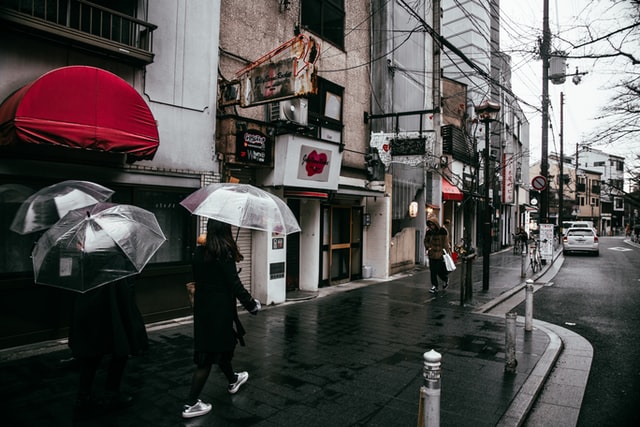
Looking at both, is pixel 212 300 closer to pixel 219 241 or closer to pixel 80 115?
pixel 219 241

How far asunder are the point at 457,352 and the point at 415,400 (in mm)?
2121

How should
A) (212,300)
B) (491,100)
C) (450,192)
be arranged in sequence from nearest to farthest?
(212,300) → (450,192) → (491,100)

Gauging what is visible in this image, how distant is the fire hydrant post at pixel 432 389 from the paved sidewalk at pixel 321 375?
1.13 metres

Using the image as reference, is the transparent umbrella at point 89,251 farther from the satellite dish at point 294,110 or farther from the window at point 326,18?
the window at point 326,18

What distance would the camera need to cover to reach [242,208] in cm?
423

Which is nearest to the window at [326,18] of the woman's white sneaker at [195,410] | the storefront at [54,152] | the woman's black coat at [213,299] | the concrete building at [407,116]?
the concrete building at [407,116]

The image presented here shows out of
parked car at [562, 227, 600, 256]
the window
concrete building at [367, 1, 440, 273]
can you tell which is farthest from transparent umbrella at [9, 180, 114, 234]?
parked car at [562, 227, 600, 256]

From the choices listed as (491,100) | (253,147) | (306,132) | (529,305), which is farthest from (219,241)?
(491,100)

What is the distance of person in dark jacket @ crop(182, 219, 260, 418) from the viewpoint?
4023 millimetres

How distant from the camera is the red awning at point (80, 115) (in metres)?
5.44

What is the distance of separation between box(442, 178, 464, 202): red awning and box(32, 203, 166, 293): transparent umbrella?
17527 millimetres

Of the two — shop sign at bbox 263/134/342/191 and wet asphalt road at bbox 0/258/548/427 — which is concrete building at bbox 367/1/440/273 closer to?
shop sign at bbox 263/134/342/191

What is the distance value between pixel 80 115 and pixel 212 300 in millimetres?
3959

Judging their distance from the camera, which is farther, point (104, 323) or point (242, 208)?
point (242, 208)
